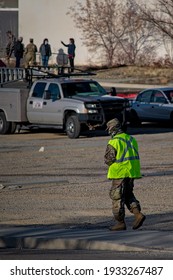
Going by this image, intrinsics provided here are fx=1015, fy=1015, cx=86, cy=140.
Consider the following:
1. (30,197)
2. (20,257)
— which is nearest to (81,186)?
(30,197)

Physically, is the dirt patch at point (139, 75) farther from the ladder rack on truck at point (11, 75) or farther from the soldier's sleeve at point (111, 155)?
the soldier's sleeve at point (111, 155)

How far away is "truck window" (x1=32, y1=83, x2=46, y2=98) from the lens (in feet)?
102

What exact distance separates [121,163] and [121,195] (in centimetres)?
49

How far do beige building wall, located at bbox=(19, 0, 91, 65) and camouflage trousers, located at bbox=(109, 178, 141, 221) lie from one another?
4334 centimetres

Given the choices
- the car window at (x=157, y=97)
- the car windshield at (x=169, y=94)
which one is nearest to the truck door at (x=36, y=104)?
the car window at (x=157, y=97)

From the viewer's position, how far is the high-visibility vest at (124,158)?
14.3 metres

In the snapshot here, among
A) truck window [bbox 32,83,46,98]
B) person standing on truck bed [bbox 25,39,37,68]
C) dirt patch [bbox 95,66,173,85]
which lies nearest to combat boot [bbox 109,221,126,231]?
truck window [bbox 32,83,46,98]

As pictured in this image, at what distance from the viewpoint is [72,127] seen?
29891 mm

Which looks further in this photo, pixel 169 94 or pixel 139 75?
pixel 139 75

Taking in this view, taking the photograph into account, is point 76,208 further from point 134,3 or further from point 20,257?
point 134,3

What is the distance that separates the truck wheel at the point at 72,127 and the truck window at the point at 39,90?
1.52 m

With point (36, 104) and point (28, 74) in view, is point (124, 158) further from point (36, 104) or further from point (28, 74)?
point (28, 74)

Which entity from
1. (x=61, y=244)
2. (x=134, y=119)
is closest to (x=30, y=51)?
(x=134, y=119)

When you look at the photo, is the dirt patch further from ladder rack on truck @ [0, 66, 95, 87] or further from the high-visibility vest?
the high-visibility vest
